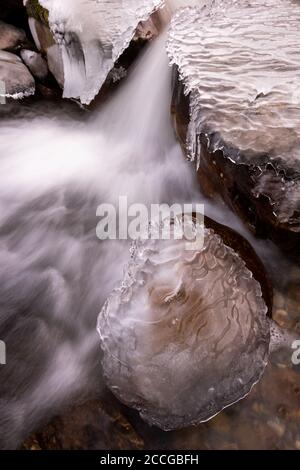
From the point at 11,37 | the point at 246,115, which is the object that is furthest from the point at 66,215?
the point at 11,37

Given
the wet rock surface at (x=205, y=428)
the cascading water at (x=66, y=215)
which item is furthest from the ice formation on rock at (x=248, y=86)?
the wet rock surface at (x=205, y=428)

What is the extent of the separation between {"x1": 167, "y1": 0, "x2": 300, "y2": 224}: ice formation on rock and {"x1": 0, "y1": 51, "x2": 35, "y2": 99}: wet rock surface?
2.22m

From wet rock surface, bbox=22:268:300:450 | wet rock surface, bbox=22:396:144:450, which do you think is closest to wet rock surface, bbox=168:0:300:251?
wet rock surface, bbox=22:268:300:450

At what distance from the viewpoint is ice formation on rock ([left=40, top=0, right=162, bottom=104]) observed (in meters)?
3.98

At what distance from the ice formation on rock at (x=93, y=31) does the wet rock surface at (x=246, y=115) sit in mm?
669

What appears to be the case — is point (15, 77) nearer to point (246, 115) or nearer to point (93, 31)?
point (93, 31)

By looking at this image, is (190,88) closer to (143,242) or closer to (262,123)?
(262,123)

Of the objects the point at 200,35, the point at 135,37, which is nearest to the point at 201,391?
the point at 200,35

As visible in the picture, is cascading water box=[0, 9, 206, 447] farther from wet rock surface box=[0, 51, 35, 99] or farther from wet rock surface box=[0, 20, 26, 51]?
wet rock surface box=[0, 20, 26, 51]

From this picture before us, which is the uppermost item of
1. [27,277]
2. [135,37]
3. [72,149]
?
[135,37]

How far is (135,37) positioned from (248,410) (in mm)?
3722

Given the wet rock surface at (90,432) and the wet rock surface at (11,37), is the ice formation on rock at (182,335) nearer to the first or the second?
the wet rock surface at (90,432)

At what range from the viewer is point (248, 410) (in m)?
2.08

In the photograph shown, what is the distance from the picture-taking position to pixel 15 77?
503 centimetres
